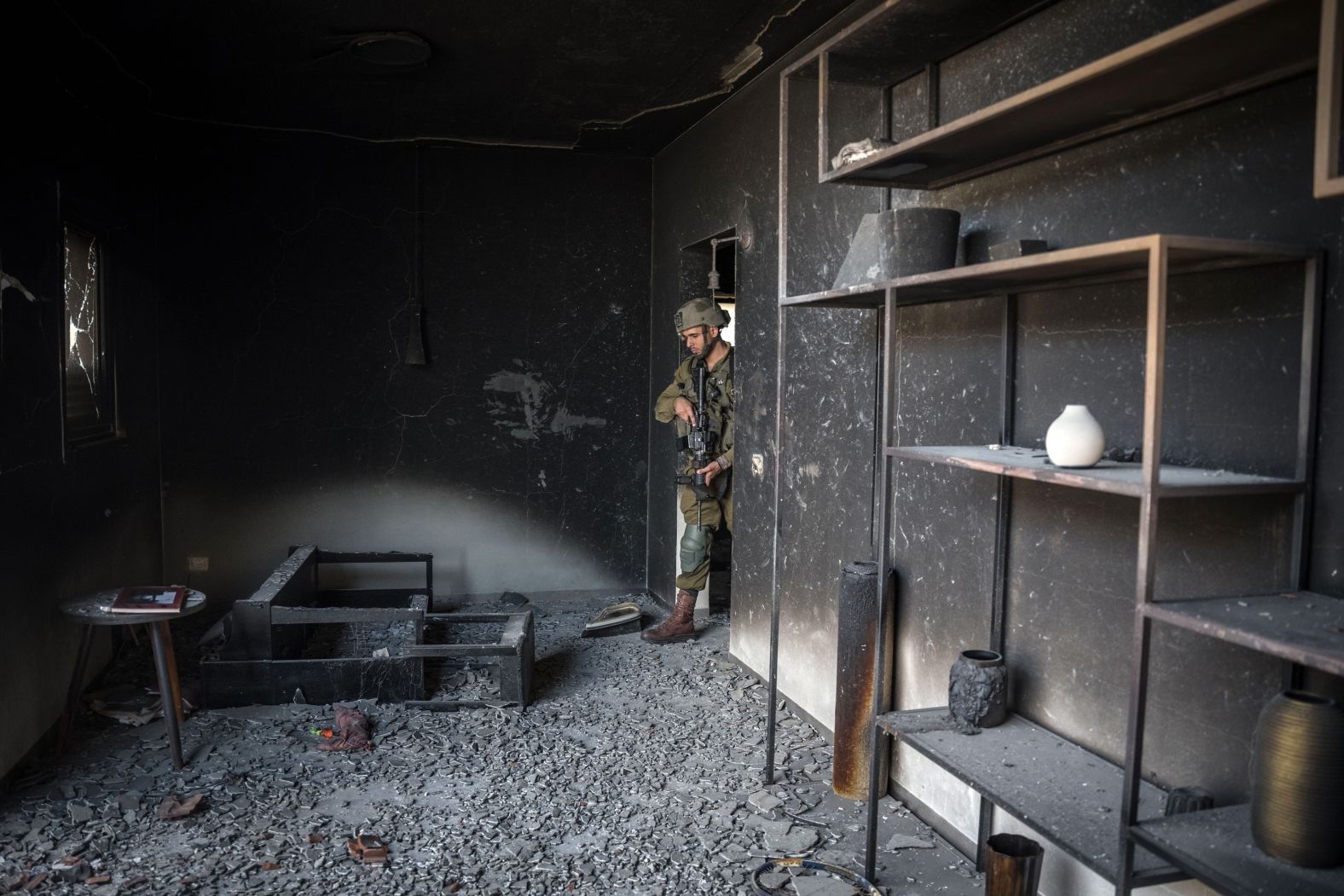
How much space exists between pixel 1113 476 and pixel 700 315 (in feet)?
10.0

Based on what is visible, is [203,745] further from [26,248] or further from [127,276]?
[127,276]

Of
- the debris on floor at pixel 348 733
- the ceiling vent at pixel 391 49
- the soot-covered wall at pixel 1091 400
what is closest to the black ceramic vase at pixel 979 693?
the soot-covered wall at pixel 1091 400

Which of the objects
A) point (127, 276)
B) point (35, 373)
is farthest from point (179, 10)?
point (127, 276)

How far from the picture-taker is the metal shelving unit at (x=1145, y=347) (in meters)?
1.45

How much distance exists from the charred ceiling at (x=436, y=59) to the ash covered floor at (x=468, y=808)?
2583mm

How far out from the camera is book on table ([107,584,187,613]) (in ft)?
9.87

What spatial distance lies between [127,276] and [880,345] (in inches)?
145

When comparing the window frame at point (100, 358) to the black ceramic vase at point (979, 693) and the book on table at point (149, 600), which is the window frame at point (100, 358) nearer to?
the book on table at point (149, 600)

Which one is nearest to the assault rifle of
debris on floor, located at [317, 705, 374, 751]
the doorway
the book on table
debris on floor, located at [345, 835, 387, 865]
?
the doorway

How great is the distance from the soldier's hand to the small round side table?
2354mm

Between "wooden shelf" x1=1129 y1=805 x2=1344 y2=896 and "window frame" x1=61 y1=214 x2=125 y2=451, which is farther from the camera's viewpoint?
"window frame" x1=61 y1=214 x2=125 y2=451

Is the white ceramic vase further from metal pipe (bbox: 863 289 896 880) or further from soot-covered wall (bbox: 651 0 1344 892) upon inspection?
metal pipe (bbox: 863 289 896 880)

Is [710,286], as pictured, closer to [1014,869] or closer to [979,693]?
[979,693]

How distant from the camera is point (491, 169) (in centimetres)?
532
